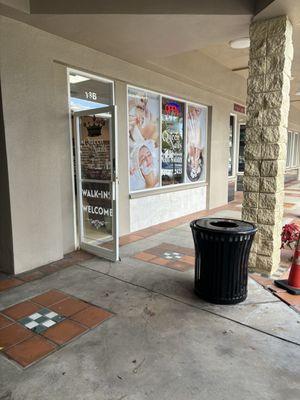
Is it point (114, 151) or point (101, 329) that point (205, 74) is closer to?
point (114, 151)

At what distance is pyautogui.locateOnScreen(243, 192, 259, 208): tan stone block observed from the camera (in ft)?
12.4

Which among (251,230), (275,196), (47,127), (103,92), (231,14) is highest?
(231,14)

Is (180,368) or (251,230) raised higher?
(251,230)

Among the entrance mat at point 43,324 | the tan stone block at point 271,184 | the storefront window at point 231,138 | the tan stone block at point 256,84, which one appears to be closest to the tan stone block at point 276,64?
the tan stone block at point 256,84

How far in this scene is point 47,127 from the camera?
4000mm

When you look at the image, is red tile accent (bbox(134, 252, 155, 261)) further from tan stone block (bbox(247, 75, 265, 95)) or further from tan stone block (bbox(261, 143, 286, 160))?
tan stone block (bbox(247, 75, 265, 95))

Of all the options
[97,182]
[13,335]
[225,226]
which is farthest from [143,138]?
[13,335]

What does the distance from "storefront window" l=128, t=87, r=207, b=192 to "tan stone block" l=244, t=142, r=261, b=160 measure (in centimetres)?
244

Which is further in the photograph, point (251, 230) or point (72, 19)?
point (72, 19)

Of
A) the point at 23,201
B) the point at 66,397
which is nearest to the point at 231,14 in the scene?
the point at 23,201

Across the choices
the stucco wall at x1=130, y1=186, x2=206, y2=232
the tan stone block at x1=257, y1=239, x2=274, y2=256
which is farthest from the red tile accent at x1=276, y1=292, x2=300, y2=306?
the stucco wall at x1=130, y1=186, x2=206, y2=232

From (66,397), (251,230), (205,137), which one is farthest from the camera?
(205,137)

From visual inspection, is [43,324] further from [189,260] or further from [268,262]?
[268,262]

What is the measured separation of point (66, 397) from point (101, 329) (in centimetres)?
75
